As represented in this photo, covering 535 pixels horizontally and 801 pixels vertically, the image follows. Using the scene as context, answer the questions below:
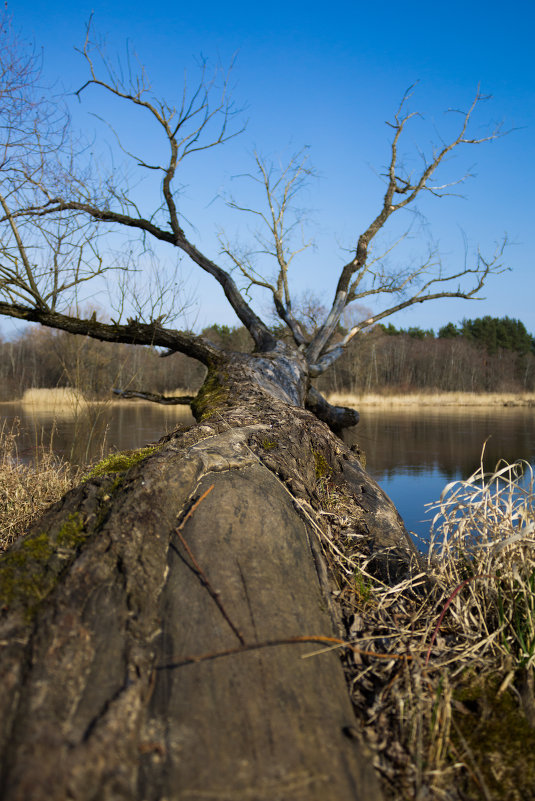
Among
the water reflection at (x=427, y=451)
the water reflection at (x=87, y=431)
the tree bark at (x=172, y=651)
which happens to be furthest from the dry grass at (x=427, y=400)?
the tree bark at (x=172, y=651)

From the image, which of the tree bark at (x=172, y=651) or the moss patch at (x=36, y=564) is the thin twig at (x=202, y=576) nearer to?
the tree bark at (x=172, y=651)

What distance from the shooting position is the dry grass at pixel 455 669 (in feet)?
4.53

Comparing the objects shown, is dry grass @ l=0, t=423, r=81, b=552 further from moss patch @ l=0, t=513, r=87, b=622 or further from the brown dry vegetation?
the brown dry vegetation

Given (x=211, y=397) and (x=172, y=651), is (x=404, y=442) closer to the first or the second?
(x=211, y=397)

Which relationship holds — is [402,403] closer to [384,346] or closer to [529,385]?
[384,346]

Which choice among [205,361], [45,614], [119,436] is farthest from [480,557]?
[119,436]

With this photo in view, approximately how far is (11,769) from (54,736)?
10 cm

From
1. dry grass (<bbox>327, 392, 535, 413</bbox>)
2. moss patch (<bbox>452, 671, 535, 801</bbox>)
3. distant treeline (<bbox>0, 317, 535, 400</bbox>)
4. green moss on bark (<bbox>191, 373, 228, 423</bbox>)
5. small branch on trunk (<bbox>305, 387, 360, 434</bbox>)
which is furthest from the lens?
distant treeline (<bbox>0, 317, 535, 400</bbox>)

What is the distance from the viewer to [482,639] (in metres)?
1.90

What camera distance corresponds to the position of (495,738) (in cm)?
150

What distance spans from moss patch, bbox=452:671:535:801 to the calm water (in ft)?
9.76

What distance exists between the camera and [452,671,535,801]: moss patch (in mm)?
1359

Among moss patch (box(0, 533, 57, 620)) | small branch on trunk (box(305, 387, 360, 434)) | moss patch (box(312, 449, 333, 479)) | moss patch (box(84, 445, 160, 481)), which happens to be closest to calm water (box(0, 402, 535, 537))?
small branch on trunk (box(305, 387, 360, 434))

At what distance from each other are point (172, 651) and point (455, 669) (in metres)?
1.00
